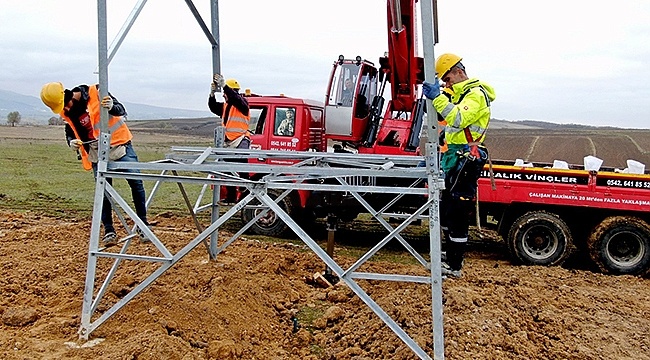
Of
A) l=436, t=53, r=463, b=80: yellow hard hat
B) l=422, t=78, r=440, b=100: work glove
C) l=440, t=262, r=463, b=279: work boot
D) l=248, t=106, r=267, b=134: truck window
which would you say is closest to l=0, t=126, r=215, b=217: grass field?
l=248, t=106, r=267, b=134: truck window

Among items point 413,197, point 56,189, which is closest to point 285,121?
point 413,197

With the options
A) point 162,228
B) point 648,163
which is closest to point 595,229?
point 162,228

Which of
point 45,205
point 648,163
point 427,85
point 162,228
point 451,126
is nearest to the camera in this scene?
point 427,85

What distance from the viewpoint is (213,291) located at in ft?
18.6

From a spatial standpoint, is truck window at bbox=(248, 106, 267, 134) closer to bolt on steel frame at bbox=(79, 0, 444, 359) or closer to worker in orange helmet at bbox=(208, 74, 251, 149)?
worker in orange helmet at bbox=(208, 74, 251, 149)

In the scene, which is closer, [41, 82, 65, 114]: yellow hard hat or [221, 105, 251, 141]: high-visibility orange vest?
[41, 82, 65, 114]: yellow hard hat

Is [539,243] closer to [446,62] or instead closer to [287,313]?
[446,62]

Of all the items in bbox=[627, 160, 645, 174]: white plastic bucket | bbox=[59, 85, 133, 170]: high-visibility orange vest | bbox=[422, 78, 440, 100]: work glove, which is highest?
bbox=[422, 78, 440, 100]: work glove

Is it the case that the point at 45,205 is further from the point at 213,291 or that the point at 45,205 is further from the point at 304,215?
the point at 213,291

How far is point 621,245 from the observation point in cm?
820

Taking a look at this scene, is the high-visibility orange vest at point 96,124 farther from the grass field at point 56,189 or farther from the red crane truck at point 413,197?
the grass field at point 56,189

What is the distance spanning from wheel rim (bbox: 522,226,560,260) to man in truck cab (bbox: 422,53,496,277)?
2690 millimetres

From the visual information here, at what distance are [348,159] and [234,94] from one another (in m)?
3.17

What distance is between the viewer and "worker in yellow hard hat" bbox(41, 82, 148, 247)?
5.95m
